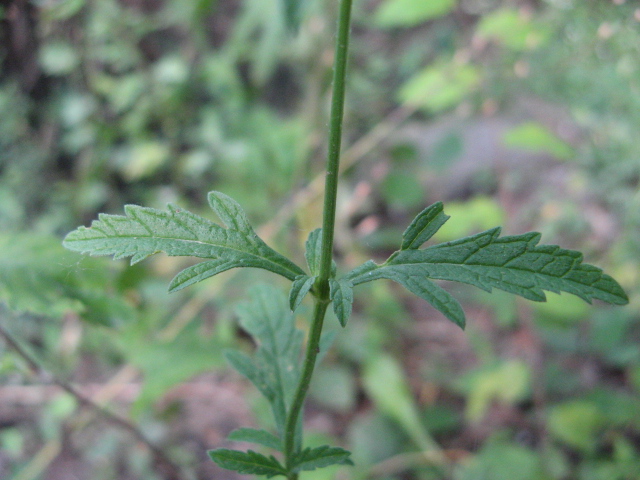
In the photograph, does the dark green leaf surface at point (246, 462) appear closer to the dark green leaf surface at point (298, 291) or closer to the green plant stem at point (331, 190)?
the green plant stem at point (331, 190)

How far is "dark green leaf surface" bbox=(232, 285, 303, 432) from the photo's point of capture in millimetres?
769

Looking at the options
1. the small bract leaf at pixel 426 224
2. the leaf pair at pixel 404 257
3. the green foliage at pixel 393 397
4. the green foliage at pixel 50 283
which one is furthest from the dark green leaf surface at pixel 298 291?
the green foliage at pixel 393 397

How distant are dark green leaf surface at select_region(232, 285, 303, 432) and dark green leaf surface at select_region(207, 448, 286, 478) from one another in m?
0.08

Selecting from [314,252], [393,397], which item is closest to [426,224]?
[314,252]

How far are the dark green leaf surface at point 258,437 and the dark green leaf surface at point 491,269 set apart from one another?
254mm

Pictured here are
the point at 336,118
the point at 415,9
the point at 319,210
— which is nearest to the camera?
the point at 336,118

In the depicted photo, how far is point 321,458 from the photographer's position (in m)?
0.65

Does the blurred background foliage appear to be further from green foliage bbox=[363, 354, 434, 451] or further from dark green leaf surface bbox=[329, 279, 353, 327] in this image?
dark green leaf surface bbox=[329, 279, 353, 327]

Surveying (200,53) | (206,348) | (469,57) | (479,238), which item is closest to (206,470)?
(206,348)

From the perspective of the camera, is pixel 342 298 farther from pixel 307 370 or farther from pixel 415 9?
pixel 415 9

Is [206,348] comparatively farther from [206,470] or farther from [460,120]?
[460,120]

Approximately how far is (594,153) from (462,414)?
1.15 meters

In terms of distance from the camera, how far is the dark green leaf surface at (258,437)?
27.0 inches

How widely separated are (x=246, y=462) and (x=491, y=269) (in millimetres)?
382
